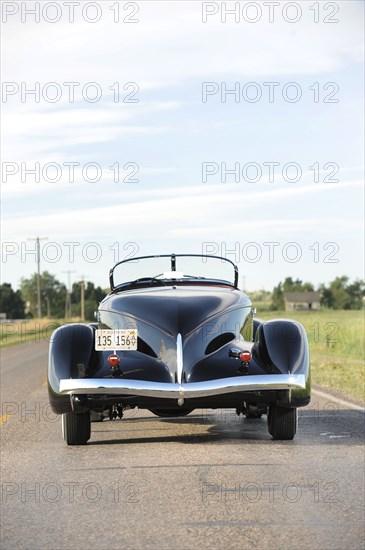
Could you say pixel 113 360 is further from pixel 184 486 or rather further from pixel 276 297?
pixel 276 297

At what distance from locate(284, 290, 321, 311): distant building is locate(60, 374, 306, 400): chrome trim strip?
158 meters

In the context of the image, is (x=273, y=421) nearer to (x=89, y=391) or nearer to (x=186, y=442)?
(x=186, y=442)

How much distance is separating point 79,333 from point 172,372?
1297 mm

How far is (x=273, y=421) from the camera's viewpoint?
1103cm

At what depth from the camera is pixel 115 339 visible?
981 centimetres

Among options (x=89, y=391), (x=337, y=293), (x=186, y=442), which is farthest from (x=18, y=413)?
(x=337, y=293)

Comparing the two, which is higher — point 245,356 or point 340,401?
point 245,356

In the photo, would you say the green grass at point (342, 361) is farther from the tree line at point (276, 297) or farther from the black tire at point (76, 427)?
the tree line at point (276, 297)

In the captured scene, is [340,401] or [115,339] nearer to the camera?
[115,339]

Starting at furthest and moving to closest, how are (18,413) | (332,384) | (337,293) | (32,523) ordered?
(337,293) → (332,384) → (18,413) → (32,523)

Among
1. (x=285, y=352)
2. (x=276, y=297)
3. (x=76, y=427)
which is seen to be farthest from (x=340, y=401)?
(x=276, y=297)

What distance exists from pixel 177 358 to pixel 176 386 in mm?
329

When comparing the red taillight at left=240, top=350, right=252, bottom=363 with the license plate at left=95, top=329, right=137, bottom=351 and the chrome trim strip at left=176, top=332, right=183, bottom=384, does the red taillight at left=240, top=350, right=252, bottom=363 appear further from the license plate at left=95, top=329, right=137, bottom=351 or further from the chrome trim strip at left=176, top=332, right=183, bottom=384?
the license plate at left=95, top=329, right=137, bottom=351

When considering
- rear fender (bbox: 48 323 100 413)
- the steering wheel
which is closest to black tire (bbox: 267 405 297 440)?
the steering wheel
